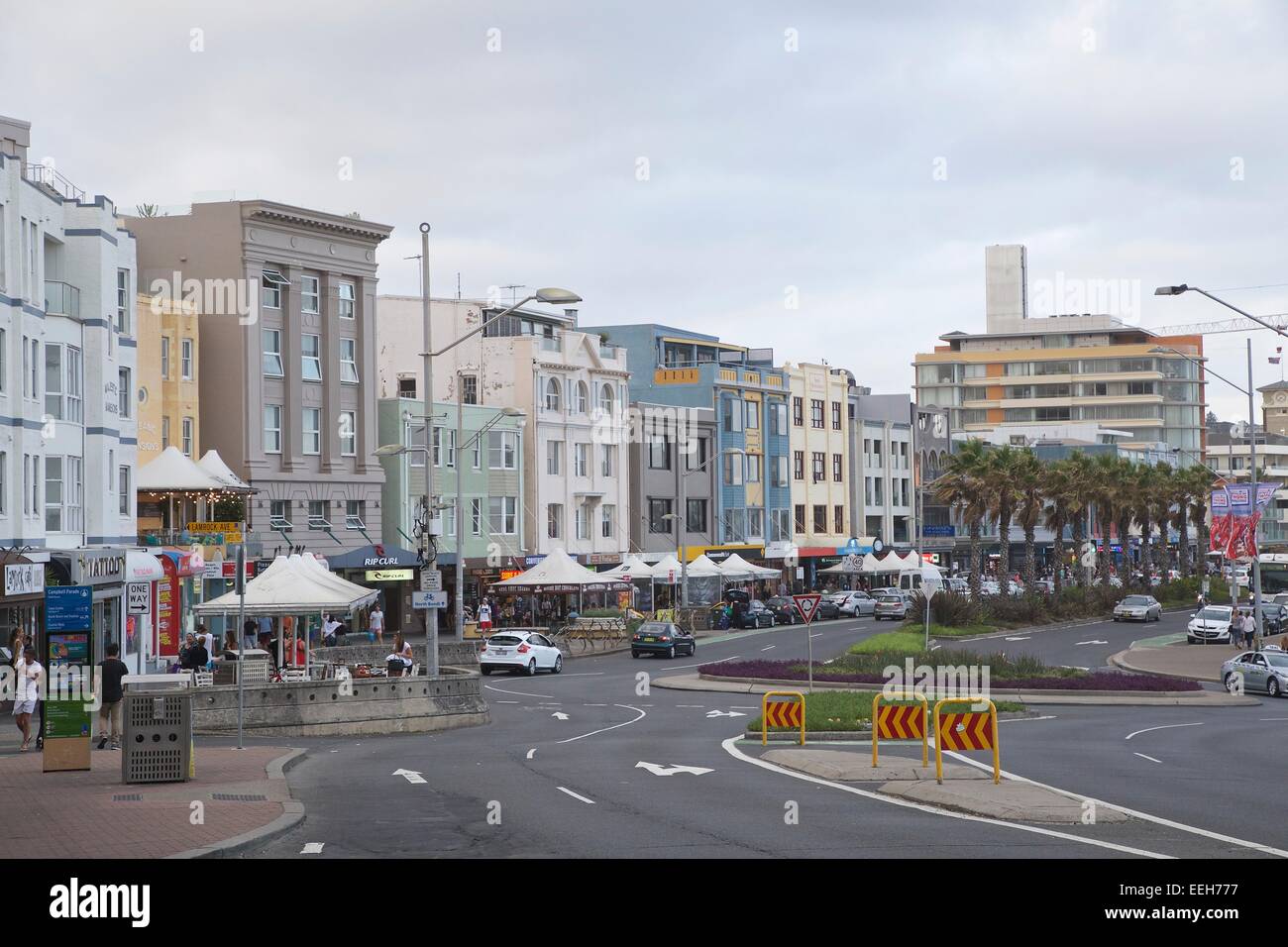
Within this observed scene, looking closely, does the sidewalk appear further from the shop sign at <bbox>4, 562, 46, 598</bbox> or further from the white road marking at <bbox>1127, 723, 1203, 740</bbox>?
the white road marking at <bbox>1127, 723, 1203, 740</bbox>

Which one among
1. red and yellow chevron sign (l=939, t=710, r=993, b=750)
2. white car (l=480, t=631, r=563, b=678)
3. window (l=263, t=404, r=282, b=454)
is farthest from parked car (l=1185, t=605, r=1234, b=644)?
red and yellow chevron sign (l=939, t=710, r=993, b=750)

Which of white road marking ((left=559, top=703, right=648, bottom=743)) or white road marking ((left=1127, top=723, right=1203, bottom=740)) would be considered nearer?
white road marking ((left=559, top=703, right=648, bottom=743))

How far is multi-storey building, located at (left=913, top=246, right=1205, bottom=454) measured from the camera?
16250 centimetres

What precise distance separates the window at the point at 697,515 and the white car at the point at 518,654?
36382 mm

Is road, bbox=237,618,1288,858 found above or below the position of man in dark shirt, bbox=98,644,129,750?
below

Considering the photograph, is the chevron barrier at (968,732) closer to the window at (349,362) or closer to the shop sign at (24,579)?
the shop sign at (24,579)

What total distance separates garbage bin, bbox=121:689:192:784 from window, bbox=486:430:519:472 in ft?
167

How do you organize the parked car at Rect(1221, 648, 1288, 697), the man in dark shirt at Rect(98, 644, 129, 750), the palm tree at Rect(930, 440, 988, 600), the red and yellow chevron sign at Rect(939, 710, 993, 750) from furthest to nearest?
the palm tree at Rect(930, 440, 988, 600), the parked car at Rect(1221, 648, 1288, 697), the man in dark shirt at Rect(98, 644, 129, 750), the red and yellow chevron sign at Rect(939, 710, 993, 750)

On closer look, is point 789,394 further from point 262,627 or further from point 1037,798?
point 1037,798

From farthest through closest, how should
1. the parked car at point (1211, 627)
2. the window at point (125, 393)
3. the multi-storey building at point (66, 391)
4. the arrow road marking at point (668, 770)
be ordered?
the parked car at point (1211, 627)
the window at point (125, 393)
the multi-storey building at point (66, 391)
the arrow road marking at point (668, 770)

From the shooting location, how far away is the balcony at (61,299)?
40625mm

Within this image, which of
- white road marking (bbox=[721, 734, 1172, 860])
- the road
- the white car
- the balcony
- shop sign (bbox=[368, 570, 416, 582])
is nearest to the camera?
white road marking (bbox=[721, 734, 1172, 860])

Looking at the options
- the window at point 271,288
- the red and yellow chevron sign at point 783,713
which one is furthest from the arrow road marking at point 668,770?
the window at point 271,288

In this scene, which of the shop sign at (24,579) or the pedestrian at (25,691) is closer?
the pedestrian at (25,691)
